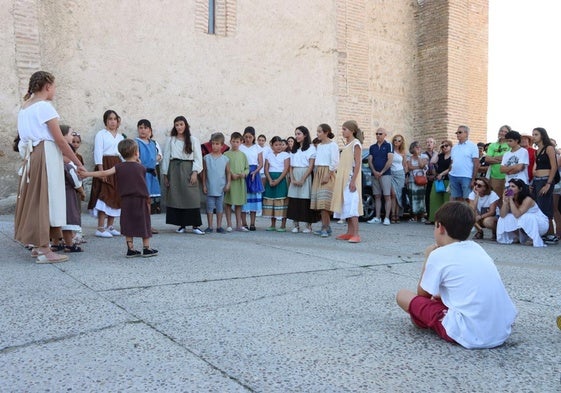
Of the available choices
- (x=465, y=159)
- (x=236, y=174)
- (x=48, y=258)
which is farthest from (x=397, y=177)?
(x=48, y=258)

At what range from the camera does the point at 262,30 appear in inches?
511

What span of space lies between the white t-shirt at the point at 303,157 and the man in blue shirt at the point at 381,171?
2676 millimetres

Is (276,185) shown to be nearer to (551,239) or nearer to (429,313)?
(551,239)

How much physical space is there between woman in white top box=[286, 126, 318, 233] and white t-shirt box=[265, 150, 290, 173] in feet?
1.48

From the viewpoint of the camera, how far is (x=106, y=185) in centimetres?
685

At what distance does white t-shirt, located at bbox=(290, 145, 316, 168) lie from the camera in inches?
309

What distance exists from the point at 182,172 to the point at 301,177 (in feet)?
5.90

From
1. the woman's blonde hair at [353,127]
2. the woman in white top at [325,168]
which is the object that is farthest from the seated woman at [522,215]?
the woman in white top at [325,168]

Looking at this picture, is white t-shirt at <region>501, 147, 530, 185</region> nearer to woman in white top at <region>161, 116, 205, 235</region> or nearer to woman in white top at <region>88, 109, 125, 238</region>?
woman in white top at <region>161, 116, 205, 235</region>

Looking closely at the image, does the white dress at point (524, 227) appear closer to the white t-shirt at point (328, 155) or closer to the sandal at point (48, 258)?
the white t-shirt at point (328, 155)

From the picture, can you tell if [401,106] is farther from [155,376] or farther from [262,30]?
[155,376]

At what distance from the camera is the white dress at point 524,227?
724 cm

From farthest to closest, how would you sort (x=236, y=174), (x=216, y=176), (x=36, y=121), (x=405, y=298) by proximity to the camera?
(x=236, y=174)
(x=216, y=176)
(x=36, y=121)
(x=405, y=298)

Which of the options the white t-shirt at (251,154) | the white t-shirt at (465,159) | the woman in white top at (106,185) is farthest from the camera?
the white t-shirt at (465,159)
